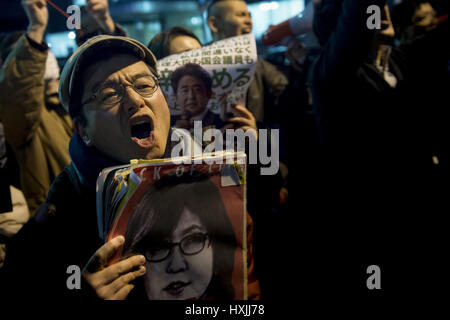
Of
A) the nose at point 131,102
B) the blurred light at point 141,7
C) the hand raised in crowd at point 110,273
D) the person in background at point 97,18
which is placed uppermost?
the blurred light at point 141,7

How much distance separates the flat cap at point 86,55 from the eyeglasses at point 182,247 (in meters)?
0.40

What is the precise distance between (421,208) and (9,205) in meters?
1.64

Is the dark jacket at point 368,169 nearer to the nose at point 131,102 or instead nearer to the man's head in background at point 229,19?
the man's head in background at point 229,19

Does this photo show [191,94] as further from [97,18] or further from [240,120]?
[97,18]

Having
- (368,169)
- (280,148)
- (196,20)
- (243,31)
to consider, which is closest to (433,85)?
(368,169)

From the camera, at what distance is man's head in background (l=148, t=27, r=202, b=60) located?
3.92 feet

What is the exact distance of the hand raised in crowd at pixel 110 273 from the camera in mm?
709

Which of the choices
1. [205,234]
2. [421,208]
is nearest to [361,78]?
[421,208]

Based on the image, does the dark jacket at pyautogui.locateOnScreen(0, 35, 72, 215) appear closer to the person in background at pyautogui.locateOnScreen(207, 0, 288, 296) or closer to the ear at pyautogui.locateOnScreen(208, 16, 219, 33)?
the person in background at pyautogui.locateOnScreen(207, 0, 288, 296)

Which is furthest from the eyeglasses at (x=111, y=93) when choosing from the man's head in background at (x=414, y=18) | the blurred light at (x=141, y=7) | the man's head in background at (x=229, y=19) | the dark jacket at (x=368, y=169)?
the man's head in background at (x=414, y=18)

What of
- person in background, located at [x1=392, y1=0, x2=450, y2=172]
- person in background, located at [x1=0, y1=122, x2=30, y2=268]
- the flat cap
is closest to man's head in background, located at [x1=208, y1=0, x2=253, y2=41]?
person in background, located at [x1=392, y1=0, x2=450, y2=172]

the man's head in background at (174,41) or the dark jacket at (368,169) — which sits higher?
the man's head in background at (174,41)

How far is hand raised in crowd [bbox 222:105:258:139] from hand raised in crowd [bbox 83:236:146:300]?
0.51 m

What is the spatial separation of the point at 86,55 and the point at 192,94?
13.4 inches
